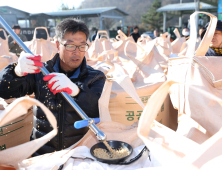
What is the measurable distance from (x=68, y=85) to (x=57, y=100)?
7.4 inches

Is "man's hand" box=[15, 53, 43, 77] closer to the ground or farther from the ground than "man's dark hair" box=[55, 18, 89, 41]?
closer to the ground

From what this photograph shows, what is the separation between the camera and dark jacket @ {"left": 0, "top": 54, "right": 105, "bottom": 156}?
40.9 inches

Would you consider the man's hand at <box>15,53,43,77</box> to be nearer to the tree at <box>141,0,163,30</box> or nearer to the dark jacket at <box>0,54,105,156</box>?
the dark jacket at <box>0,54,105,156</box>

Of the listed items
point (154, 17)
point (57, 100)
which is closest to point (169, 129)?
point (57, 100)

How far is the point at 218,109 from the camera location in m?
0.74

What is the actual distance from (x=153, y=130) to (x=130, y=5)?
5604 cm

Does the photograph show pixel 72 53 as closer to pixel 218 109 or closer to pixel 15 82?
pixel 15 82

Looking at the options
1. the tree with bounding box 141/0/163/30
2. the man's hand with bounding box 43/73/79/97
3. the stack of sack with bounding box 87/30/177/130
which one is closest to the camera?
the man's hand with bounding box 43/73/79/97

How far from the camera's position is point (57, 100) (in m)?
1.06

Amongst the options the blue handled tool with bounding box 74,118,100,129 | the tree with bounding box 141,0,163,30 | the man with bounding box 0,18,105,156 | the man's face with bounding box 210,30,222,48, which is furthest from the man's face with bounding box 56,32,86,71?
the tree with bounding box 141,0,163,30

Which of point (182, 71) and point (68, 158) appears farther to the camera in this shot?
point (182, 71)

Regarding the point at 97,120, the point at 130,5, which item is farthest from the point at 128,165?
the point at 130,5

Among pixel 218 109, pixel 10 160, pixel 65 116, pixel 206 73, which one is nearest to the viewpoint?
pixel 10 160

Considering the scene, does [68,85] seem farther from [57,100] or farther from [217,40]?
[217,40]
